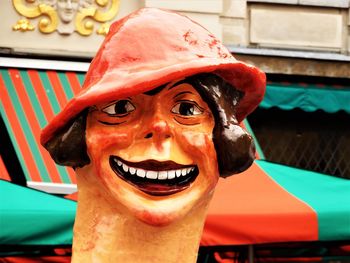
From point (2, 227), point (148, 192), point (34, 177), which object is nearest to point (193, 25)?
point (148, 192)

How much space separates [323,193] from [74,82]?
272 cm

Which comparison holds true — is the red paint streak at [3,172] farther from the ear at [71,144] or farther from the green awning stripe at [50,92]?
the ear at [71,144]

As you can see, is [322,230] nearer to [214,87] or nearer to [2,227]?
[2,227]

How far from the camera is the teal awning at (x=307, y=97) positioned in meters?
8.45

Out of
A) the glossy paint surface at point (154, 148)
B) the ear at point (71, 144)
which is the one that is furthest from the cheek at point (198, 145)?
the ear at point (71, 144)

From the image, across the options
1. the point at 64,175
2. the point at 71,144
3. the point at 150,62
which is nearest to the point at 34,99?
the point at 64,175

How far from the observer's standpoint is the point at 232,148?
265 cm

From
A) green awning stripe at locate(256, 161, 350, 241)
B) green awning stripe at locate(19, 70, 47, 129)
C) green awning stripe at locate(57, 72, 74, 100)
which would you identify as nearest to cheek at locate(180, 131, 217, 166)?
green awning stripe at locate(256, 161, 350, 241)

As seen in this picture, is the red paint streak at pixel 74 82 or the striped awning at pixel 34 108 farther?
the red paint streak at pixel 74 82

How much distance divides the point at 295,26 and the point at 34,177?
10.6ft

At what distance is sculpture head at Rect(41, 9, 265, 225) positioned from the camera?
2566 mm

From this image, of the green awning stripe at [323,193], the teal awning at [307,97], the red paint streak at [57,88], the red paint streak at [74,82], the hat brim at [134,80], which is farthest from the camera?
the teal awning at [307,97]

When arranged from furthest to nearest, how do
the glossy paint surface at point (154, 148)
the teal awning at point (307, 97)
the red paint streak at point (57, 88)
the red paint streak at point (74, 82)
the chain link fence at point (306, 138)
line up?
the chain link fence at point (306, 138) → the teal awning at point (307, 97) → the red paint streak at point (74, 82) → the red paint streak at point (57, 88) → the glossy paint surface at point (154, 148)

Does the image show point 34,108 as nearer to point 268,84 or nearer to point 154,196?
point 268,84
